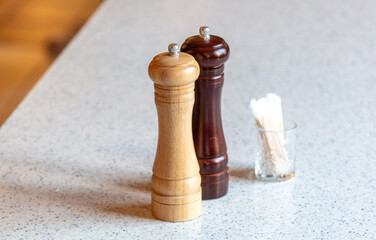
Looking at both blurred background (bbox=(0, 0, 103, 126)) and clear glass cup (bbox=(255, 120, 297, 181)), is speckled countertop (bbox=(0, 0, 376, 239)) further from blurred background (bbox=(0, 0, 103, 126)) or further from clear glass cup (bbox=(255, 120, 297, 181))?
blurred background (bbox=(0, 0, 103, 126))

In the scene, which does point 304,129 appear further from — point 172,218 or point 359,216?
point 172,218

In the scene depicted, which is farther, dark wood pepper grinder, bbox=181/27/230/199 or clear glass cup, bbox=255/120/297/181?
clear glass cup, bbox=255/120/297/181

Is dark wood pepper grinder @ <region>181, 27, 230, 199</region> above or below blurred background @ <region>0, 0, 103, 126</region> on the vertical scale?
above

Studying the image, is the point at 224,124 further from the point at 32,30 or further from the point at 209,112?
the point at 32,30

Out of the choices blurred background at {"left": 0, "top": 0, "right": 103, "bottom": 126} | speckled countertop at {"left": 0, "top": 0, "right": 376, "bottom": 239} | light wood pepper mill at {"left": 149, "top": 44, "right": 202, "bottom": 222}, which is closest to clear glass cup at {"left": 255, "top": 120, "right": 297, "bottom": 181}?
speckled countertop at {"left": 0, "top": 0, "right": 376, "bottom": 239}

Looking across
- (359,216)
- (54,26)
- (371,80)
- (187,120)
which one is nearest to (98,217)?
(187,120)

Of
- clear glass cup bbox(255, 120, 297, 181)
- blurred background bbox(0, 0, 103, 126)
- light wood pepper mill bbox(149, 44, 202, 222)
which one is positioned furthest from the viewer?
blurred background bbox(0, 0, 103, 126)

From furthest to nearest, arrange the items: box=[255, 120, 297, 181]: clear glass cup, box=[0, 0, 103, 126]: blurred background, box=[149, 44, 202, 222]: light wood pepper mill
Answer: box=[0, 0, 103, 126]: blurred background
box=[255, 120, 297, 181]: clear glass cup
box=[149, 44, 202, 222]: light wood pepper mill
